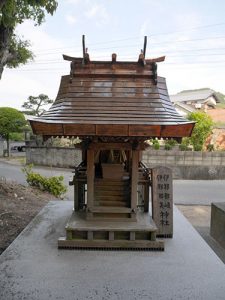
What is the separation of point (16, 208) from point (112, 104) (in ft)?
15.4

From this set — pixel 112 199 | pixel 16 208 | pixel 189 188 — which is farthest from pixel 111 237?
pixel 189 188

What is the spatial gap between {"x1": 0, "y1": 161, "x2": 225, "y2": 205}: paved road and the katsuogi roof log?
6958mm

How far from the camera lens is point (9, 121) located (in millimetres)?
24391

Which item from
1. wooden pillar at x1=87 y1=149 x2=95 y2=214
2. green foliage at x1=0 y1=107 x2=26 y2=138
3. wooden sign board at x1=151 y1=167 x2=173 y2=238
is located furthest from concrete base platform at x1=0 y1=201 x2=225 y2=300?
green foliage at x1=0 y1=107 x2=26 y2=138

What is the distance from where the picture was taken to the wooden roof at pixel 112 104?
15.3 ft

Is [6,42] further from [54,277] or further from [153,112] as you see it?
[54,277]

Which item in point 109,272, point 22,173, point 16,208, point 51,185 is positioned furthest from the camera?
point 22,173

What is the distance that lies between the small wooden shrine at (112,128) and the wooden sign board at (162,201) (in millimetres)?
203

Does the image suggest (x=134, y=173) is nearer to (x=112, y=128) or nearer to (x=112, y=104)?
(x=112, y=128)

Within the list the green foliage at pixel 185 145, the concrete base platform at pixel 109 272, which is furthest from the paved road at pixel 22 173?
the concrete base platform at pixel 109 272

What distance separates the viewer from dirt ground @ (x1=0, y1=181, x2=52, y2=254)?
6.55 metres

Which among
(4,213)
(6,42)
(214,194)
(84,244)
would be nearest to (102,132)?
(84,244)

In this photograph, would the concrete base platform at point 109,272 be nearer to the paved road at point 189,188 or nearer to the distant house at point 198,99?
the paved road at point 189,188

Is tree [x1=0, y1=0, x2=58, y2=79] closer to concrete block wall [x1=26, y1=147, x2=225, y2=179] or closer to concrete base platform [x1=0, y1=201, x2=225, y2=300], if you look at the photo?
concrete base platform [x1=0, y1=201, x2=225, y2=300]
